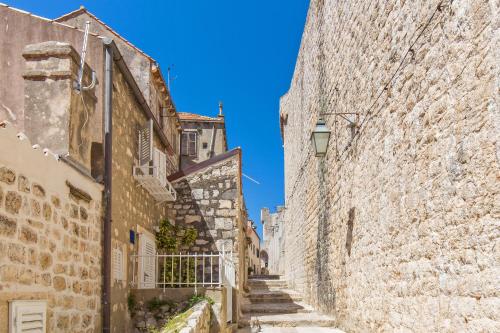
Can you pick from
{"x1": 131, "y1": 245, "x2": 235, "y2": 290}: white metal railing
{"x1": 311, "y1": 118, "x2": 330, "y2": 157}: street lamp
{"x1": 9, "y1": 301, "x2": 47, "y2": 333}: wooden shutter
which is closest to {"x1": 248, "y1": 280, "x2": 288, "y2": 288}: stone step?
{"x1": 131, "y1": 245, "x2": 235, "y2": 290}: white metal railing

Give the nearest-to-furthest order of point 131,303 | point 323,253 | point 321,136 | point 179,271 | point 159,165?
point 321,136 < point 131,303 < point 159,165 < point 179,271 < point 323,253

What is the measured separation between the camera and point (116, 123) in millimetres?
8703

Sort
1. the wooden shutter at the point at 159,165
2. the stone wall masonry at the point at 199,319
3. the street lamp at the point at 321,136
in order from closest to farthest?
the stone wall masonry at the point at 199,319 < the street lamp at the point at 321,136 < the wooden shutter at the point at 159,165

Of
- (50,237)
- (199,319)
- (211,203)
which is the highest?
(211,203)

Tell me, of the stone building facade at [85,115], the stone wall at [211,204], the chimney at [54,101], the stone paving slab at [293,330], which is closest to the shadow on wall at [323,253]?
the stone paving slab at [293,330]

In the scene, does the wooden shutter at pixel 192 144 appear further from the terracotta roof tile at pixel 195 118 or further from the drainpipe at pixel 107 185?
the drainpipe at pixel 107 185

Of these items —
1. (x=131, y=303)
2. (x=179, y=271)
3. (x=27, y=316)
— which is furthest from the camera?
(x=179, y=271)

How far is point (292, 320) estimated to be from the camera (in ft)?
35.2

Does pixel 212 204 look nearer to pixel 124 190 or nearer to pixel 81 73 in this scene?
pixel 124 190

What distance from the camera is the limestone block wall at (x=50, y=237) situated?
4.75 meters

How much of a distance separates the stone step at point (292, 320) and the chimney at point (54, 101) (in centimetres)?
522

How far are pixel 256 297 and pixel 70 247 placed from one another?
8905 millimetres

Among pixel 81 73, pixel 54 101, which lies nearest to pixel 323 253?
pixel 81 73

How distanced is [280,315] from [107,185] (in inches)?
220
